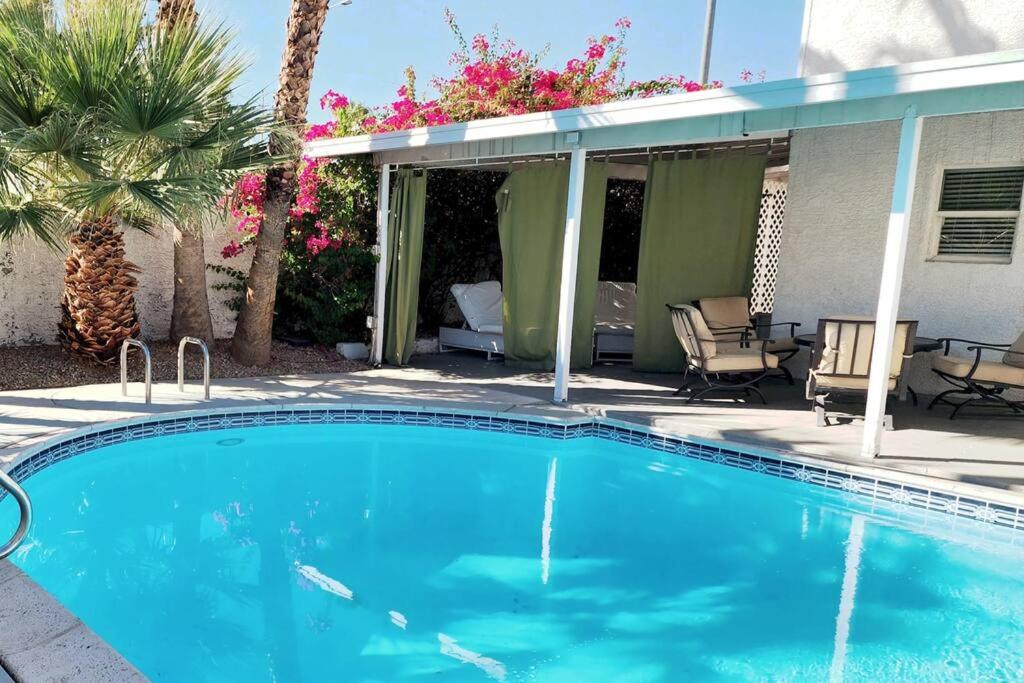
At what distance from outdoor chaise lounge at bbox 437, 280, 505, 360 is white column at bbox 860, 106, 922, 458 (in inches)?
206

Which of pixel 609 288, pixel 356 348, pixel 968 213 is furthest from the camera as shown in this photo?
pixel 609 288

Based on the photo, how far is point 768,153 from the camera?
9070 millimetres

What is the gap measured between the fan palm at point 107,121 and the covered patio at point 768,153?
2008 mm

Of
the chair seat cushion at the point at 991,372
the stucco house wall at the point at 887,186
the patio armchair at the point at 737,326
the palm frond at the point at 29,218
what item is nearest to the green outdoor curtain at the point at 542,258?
the patio armchair at the point at 737,326

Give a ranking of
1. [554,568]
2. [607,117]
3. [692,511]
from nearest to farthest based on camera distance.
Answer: [554,568] → [692,511] → [607,117]

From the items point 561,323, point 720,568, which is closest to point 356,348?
point 561,323

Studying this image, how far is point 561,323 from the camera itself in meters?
7.39

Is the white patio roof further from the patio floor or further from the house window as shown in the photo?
the house window

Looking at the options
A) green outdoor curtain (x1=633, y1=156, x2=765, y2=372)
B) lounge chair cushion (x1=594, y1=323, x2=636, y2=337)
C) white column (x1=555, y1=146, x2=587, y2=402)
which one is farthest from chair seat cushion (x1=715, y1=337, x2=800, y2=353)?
lounge chair cushion (x1=594, y1=323, x2=636, y2=337)

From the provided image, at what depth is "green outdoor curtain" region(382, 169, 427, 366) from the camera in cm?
927

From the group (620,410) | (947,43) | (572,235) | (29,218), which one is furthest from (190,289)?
(947,43)

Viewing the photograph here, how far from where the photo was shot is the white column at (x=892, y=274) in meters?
5.25

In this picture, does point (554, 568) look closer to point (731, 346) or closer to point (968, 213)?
point (731, 346)

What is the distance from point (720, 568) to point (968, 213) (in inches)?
201
